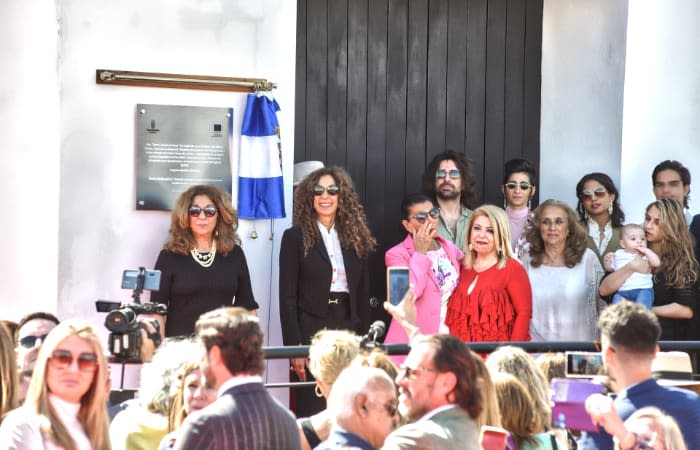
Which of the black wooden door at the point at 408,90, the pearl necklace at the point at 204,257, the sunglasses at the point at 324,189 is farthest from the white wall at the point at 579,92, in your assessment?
the pearl necklace at the point at 204,257

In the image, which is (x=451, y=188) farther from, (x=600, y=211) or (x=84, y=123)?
(x=84, y=123)

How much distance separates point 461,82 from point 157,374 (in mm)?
5579

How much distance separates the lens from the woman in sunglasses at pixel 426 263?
29.0ft

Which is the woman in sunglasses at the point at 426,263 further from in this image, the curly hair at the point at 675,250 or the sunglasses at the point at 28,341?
the sunglasses at the point at 28,341

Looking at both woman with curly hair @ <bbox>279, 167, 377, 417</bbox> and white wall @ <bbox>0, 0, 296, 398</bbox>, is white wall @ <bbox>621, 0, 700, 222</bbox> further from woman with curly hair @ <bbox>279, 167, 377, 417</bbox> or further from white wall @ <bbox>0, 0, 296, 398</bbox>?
white wall @ <bbox>0, 0, 296, 398</bbox>

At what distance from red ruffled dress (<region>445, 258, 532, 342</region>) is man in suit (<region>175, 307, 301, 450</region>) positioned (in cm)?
395

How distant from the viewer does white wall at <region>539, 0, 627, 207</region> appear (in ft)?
35.0

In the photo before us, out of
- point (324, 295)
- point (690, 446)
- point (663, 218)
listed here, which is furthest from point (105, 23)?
point (690, 446)

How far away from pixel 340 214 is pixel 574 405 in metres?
4.28

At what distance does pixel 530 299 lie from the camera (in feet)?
28.7

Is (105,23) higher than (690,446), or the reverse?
(105,23)

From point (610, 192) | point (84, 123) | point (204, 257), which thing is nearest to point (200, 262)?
point (204, 257)

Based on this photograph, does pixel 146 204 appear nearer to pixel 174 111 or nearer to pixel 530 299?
pixel 174 111

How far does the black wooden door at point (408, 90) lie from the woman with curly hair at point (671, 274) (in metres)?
2.14
